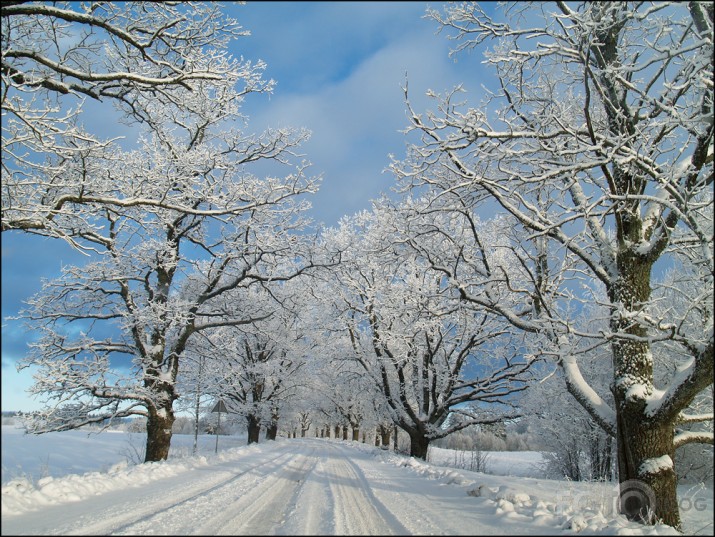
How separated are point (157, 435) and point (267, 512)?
23.5 ft

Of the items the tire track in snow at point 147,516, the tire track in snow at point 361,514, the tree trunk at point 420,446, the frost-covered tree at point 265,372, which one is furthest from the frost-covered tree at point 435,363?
the tire track in snow at point 147,516

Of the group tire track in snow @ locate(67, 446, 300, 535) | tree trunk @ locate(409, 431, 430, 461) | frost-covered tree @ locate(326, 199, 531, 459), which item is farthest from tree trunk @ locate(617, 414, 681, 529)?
tree trunk @ locate(409, 431, 430, 461)

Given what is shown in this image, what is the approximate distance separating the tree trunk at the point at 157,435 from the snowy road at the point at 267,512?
302cm

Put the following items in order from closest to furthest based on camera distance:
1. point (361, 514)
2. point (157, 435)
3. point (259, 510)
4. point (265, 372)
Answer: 1. point (361, 514)
2. point (259, 510)
3. point (157, 435)
4. point (265, 372)

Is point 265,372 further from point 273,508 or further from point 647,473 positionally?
point 647,473

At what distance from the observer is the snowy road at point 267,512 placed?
4797mm

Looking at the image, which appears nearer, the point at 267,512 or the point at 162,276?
the point at 267,512

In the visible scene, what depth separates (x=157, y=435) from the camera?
38.0ft

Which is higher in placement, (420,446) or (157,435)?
(157,435)

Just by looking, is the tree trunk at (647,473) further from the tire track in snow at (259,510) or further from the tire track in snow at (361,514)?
the tire track in snow at (259,510)

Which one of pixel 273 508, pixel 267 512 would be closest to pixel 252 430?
pixel 273 508

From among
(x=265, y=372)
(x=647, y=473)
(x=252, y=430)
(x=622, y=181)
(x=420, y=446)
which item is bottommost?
(x=252, y=430)

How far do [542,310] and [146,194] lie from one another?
7.92m

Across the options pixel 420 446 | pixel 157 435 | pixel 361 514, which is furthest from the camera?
pixel 420 446
